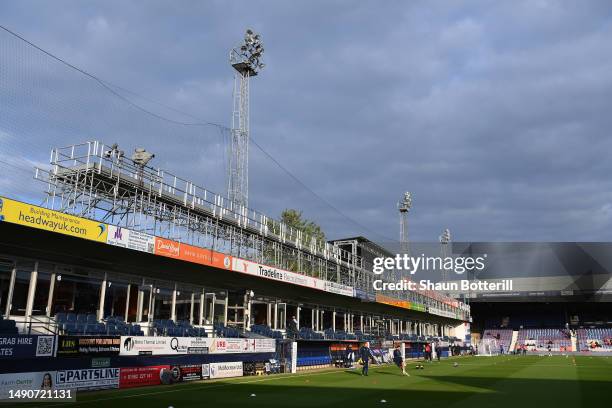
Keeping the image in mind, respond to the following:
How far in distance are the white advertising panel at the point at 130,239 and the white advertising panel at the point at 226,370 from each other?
774 cm

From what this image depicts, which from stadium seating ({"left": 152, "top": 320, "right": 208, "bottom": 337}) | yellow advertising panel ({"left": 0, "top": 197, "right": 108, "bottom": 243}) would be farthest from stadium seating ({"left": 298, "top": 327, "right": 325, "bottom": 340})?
yellow advertising panel ({"left": 0, "top": 197, "right": 108, "bottom": 243})

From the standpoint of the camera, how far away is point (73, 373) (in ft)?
66.9

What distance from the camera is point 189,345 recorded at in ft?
86.9

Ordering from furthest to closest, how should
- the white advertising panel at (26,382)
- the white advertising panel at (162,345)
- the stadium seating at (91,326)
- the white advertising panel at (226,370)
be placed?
the white advertising panel at (226,370) → the white advertising panel at (162,345) → the stadium seating at (91,326) → the white advertising panel at (26,382)

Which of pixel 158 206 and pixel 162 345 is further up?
pixel 158 206

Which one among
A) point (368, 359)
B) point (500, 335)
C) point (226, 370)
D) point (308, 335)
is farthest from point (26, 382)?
point (500, 335)

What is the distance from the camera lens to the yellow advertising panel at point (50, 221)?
1873cm

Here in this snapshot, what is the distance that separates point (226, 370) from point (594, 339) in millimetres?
87957

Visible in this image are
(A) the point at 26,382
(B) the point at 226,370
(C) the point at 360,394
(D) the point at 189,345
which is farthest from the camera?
(B) the point at 226,370

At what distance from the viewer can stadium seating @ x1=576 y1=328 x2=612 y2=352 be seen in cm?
8948

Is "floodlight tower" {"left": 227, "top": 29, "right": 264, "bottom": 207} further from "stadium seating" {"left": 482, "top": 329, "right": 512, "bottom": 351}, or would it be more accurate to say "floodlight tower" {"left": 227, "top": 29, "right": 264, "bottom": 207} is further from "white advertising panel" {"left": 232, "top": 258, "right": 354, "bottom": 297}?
"stadium seating" {"left": 482, "top": 329, "right": 512, "bottom": 351}

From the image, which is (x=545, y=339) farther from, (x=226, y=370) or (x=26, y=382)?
(x=26, y=382)

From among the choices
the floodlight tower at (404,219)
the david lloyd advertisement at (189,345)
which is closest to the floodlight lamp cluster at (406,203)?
the floodlight tower at (404,219)

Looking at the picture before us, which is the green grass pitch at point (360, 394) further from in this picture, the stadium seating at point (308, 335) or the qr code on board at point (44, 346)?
the stadium seating at point (308, 335)
